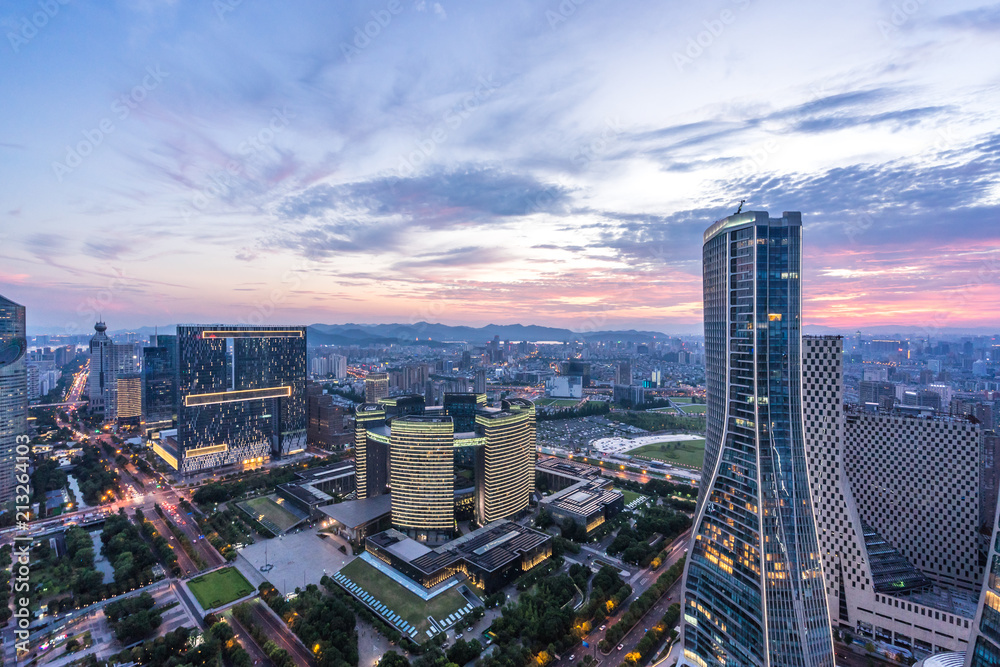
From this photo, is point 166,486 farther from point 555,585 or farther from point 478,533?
point 555,585

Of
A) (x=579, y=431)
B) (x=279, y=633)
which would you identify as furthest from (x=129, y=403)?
(x=579, y=431)

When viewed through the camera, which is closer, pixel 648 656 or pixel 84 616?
pixel 648 656

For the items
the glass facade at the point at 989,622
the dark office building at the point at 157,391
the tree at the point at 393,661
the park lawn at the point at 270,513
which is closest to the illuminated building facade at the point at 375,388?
the dark office building at the point at 157,391

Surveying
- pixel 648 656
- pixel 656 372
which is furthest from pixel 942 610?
pixel 656 372

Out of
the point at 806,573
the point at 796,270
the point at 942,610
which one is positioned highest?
the point at 796,270

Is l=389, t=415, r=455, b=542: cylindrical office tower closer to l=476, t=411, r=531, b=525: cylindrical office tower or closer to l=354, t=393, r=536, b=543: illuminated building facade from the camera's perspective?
l=354, t=393, r=536, b=543: illuminated building facade

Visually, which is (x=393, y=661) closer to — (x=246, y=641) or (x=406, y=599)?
(x=406, y=599)
